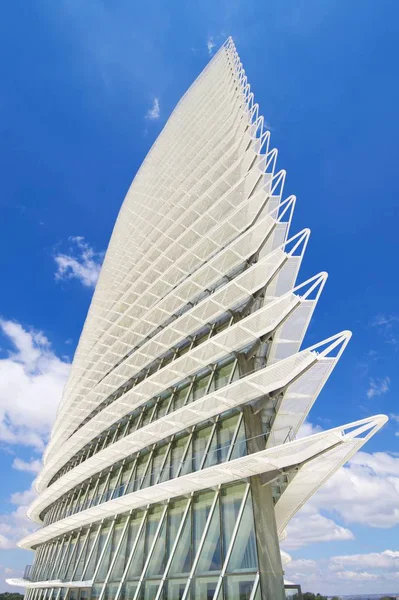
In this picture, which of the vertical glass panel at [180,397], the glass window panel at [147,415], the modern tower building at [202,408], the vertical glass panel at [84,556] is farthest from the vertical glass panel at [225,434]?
the vertical glass panel at [84,556]

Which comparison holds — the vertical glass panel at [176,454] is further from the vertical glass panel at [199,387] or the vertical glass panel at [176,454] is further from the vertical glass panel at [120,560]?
the vertical glass panel at [120,560]

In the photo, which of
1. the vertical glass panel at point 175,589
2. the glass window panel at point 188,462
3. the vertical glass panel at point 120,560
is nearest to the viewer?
the vertical glass panel at point 175,589

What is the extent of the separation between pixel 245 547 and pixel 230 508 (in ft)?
5.17

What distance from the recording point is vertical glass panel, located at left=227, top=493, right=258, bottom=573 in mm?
13320

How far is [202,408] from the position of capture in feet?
58.6

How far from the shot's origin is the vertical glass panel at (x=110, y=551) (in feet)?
71.9

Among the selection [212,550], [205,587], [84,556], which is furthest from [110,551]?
[212,550]

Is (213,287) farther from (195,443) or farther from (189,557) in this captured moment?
(189,557)

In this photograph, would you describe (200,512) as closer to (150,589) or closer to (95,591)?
(150,589)

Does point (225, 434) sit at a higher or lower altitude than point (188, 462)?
higher

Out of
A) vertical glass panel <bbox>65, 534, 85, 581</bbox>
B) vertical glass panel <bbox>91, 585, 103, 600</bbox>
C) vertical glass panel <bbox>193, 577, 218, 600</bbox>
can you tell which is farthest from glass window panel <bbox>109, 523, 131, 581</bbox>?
vertical glass panel <bbox>65, 534, 85, 581</bbox>

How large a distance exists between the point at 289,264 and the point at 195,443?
33.1 ft

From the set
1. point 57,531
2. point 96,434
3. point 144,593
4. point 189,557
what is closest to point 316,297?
point 189,557

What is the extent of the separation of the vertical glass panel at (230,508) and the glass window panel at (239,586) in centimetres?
89
